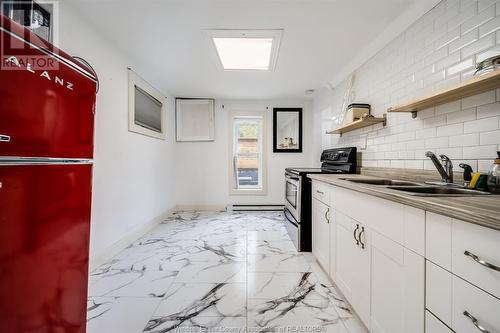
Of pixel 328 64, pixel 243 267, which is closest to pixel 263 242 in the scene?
pixel 243 267

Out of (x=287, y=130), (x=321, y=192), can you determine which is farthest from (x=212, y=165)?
(x=321, y=192)

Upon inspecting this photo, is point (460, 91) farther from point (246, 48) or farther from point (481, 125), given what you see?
point (246, 48)

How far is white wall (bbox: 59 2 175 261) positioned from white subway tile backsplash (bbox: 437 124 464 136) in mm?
2910

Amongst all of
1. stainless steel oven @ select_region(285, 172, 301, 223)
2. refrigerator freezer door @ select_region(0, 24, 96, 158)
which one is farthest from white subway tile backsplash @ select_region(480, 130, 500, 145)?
refrigerator freezer door @ select_region(0, 24, 96, 158)

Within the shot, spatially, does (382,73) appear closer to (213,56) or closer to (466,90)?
(466,90)

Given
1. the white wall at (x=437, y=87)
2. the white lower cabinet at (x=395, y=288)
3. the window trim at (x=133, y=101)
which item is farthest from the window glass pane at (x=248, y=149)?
the white lower cabinet at (x=395, y=288)

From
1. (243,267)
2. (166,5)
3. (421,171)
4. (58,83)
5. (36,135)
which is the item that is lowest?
(243,267)

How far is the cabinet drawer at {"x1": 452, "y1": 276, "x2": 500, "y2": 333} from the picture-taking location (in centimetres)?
59

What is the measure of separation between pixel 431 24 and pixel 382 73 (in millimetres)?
564

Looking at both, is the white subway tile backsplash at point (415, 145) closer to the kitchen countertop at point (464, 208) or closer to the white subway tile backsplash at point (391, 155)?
the white subway tile backsplash at point (391, 155)

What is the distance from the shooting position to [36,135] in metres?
0.85

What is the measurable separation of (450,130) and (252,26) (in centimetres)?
182

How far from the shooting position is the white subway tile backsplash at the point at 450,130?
1.32 m

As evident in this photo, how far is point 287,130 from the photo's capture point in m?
4.43
